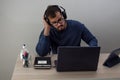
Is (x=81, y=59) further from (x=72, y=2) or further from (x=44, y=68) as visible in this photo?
(x=72, y=2)

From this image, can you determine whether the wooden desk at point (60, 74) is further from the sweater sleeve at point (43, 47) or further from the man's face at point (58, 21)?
the man's face at point (58, 21)

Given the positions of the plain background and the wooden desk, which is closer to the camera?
the wooden desk

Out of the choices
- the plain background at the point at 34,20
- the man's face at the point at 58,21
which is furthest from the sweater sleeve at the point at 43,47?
the plain background at the point at 34,20

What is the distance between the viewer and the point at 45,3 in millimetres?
2496

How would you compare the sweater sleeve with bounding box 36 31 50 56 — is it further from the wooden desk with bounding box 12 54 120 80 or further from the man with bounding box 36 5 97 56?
the wooden desk with bounding box 12 54 120 80

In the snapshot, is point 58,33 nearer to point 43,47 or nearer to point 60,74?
point 43,47

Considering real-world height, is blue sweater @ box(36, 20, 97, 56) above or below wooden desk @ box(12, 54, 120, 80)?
above

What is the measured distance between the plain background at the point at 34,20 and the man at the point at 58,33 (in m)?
0.41

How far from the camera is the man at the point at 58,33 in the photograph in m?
2.00

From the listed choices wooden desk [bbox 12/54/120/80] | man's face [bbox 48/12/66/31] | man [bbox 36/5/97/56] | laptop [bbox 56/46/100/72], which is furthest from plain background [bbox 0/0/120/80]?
laptop [bbox 56/46/100/72]

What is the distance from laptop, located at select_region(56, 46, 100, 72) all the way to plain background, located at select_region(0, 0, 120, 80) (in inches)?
36.4

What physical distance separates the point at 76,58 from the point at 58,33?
584mm

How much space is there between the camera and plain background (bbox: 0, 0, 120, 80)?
2495 mm

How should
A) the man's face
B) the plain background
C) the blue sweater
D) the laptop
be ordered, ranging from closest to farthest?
the laptop → the man's face → the blue sweater → the plain background
